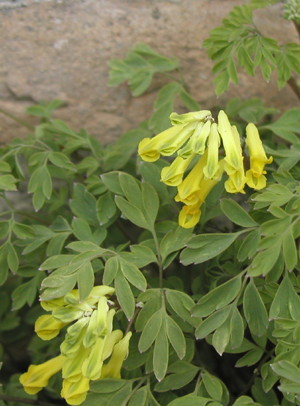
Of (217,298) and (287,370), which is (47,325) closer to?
(217,298)

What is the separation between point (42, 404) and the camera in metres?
1.73

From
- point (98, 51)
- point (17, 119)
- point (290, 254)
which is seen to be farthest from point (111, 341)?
point (98, 51)

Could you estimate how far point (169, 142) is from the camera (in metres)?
1.51

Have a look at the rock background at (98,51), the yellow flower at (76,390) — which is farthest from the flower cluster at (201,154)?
the rock background at (98,51)

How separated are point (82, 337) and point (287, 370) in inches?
17.9

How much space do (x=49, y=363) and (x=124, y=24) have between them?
4.18ft

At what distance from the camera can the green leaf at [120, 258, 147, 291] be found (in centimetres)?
149

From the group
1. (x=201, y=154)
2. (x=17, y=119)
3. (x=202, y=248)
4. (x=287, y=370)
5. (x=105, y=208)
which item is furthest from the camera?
(x=17, y=119)

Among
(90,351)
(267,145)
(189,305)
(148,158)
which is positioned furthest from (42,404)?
(267,145)

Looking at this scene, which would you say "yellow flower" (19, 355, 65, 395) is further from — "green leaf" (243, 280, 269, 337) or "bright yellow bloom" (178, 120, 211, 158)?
"bright yellow bloom" (178, 120, 211, 158)

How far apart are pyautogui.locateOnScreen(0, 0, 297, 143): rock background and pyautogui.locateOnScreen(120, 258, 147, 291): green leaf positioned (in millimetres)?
939

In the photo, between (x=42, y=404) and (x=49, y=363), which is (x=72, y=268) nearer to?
(x=49, y=363)

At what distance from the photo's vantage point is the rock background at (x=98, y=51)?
2240mm

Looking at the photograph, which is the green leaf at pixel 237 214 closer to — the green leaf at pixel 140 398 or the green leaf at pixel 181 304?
the green leaf at pixel 181 304
